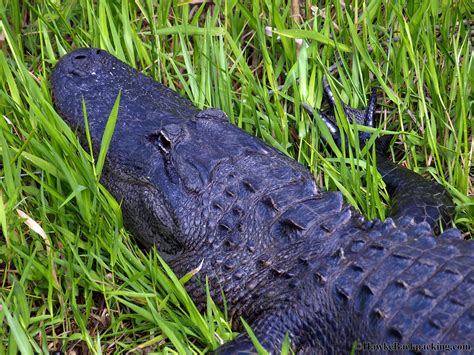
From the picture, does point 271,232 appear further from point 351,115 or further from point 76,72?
point 76,72

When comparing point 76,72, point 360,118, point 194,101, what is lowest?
point 360,118

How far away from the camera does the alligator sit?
2.48 meters

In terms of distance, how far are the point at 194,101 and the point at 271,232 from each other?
1125 millimetres

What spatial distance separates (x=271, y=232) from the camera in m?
2.85

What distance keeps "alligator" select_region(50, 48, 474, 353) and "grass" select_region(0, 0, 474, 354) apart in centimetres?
12

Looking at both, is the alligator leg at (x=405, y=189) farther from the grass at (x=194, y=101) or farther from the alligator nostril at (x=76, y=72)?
the alligator nostril at (x=76, y=72)

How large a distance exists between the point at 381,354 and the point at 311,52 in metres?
1.84

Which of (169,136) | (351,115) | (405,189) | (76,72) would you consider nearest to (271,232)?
(169,136)

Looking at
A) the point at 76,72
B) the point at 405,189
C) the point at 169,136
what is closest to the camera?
the point at 169,136

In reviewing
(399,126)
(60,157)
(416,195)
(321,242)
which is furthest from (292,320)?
(399,126)

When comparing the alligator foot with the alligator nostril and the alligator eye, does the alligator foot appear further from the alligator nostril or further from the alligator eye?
the alligator nostril

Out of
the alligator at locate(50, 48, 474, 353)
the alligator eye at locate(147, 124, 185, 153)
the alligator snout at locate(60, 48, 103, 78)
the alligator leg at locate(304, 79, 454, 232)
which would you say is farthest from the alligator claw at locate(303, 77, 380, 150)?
the alligator snout at locate(60, 48, 103, 78)

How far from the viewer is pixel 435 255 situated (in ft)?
8.44

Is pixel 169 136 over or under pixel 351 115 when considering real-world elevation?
over
